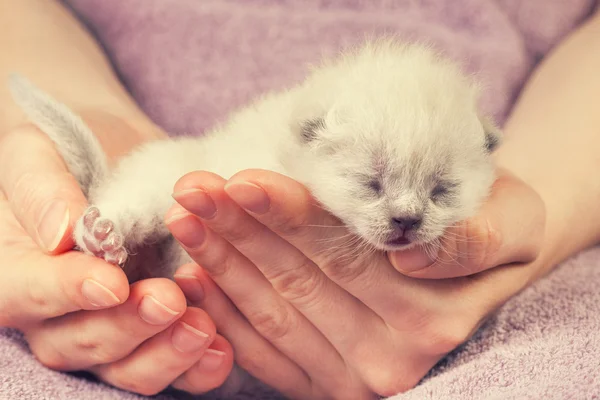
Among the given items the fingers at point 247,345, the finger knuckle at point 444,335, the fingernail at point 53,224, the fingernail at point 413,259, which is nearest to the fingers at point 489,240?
the fingernail at point 413,259

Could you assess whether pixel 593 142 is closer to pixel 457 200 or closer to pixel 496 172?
pixel 496 172

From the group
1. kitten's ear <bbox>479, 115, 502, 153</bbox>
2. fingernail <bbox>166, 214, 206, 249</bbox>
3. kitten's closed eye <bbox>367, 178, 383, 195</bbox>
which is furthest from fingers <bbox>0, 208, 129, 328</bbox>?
kitten's ear <bbox>479, 115, 502, 153</bbox>

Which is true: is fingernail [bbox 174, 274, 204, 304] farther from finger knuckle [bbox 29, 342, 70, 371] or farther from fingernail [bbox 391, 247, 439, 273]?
fingernail [bbox 391, 247, 439, 273]

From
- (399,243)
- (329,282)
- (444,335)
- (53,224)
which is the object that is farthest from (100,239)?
(444,335)

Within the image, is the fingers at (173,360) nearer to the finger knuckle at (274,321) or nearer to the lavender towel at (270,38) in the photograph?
the finger knuckle at (274,321)

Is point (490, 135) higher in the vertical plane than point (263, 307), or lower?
higher

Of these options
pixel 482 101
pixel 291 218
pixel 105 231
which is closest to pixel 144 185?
pixel 105 231

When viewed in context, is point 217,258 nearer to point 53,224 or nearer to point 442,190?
point 53,224
